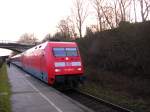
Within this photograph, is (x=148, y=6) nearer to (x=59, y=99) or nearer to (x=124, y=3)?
(x=124, y=3)

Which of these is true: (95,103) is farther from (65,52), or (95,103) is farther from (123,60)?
(123,60)

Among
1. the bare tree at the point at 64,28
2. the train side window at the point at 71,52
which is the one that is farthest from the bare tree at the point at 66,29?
the train side window at the point at 71,52

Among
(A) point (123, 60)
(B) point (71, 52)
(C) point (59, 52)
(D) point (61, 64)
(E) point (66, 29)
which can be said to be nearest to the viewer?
(D) point (61, 64)

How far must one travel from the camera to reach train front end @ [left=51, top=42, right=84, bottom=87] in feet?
68.6

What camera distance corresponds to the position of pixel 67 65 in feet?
70.1

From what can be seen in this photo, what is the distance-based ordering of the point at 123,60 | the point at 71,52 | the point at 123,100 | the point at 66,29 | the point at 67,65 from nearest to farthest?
the point at 123,100 < the point at 67,65 < the point at 71,52 < the point at 123,60 < the point at 66,29

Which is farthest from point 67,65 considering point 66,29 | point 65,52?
point 66,29

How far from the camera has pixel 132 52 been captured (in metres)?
30.1

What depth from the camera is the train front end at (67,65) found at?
20.9 metres

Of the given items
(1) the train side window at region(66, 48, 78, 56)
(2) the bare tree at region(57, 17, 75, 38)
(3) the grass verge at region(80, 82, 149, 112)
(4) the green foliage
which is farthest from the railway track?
(2) the bare tree at region(57, 17, 75, 38)

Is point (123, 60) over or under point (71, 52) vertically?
under

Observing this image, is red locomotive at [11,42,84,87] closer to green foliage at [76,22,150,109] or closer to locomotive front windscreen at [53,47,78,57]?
locomotive front windscreen at [53,47,78,57]

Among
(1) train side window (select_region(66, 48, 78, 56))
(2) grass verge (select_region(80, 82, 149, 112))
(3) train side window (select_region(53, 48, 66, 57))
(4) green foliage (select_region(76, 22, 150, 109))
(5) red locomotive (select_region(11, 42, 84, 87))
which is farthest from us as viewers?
(4) green foliage (select_region(76, 22, 150, 109))

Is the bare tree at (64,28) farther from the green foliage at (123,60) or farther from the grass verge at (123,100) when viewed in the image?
the grass verge at (123,100)
